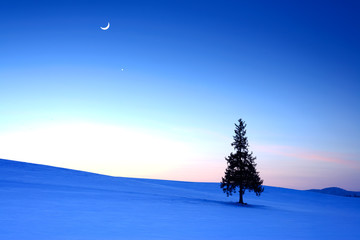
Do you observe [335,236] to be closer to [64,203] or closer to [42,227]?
[42,227]

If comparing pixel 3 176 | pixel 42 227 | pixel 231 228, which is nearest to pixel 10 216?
pixel 42 227

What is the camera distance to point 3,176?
123 feet

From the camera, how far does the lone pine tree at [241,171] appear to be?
34.9 m

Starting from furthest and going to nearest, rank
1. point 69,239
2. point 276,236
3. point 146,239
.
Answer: point 276,236 → point 146,239 → point 69,239

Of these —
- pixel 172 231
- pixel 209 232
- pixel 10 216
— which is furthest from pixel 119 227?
pixel 10 216

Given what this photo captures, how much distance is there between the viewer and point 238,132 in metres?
37.0

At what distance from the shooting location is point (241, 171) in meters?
35.2

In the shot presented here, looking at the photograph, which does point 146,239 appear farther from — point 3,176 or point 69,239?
point 3,176

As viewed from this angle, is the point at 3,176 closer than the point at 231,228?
No

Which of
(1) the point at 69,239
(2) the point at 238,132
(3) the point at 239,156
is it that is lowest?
(1) the point at 69,239

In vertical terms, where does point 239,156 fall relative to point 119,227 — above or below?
above

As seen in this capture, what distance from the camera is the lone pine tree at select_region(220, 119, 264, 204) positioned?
3494cm

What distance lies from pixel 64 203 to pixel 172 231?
11.7m

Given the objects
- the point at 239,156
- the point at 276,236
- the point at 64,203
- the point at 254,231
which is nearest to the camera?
the point at 276,236
